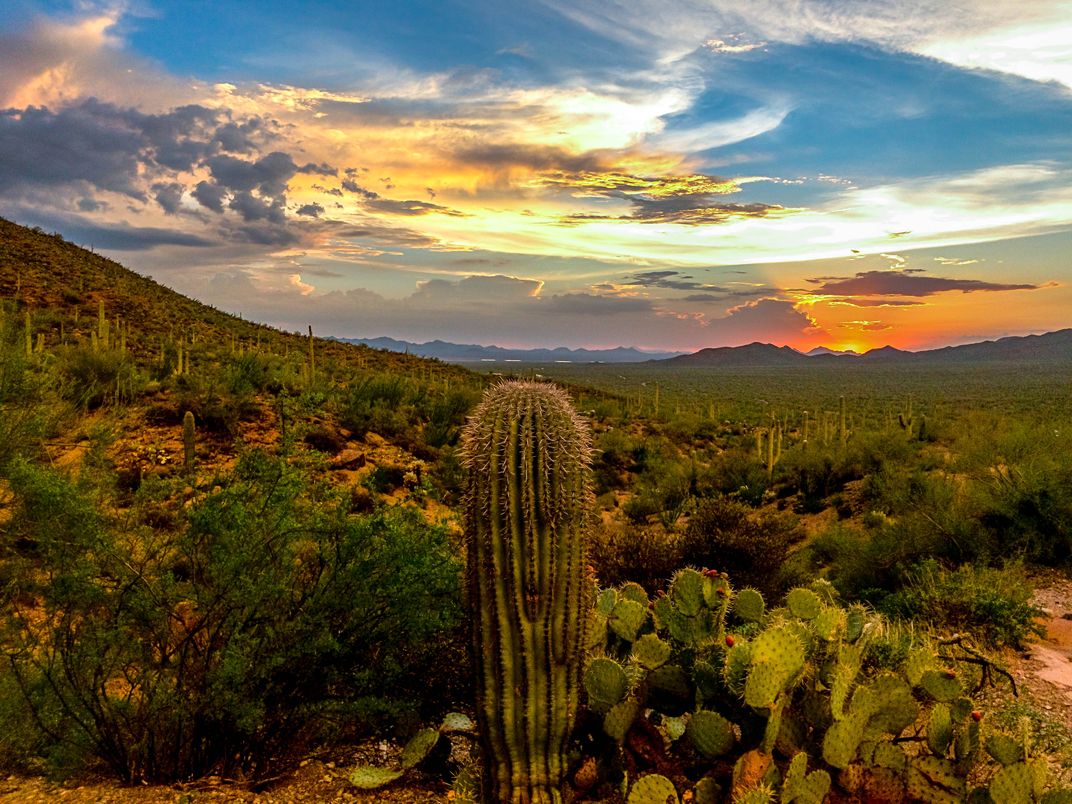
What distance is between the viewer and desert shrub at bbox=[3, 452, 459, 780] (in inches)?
183

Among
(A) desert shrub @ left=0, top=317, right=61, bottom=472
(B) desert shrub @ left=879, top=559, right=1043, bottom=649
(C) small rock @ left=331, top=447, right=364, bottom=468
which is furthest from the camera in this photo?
(C) small rock @ left=331, top=447, right=364, bottom=468

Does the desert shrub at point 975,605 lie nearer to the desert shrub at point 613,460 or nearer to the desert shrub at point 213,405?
the desert shrub at point 613,460

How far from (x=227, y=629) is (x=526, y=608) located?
2113 millimetres

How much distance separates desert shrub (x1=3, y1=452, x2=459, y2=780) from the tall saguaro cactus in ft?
3.04

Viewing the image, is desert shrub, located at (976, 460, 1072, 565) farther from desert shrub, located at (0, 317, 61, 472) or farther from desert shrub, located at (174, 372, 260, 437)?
desert shrub, located at (174, 372, 260, 437)

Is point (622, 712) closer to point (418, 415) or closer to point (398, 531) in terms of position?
point (398, 531)

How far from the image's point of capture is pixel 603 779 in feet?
14.8

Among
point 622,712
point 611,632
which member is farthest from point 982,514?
point 622,712

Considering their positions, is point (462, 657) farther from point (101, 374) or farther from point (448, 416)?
point (448, 416)

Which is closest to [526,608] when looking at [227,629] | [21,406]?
[227,629]

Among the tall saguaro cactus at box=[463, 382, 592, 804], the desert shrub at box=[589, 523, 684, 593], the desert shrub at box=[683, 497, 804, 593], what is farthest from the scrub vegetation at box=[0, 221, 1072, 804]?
the desert shrub at box=[683, 497, 804, 593]

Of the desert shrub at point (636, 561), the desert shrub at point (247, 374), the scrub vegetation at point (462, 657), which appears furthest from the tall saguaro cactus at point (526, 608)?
the desert shrub at point (247, 374)

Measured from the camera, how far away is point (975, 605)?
7.93m

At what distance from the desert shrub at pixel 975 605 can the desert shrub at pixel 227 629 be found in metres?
5.63
